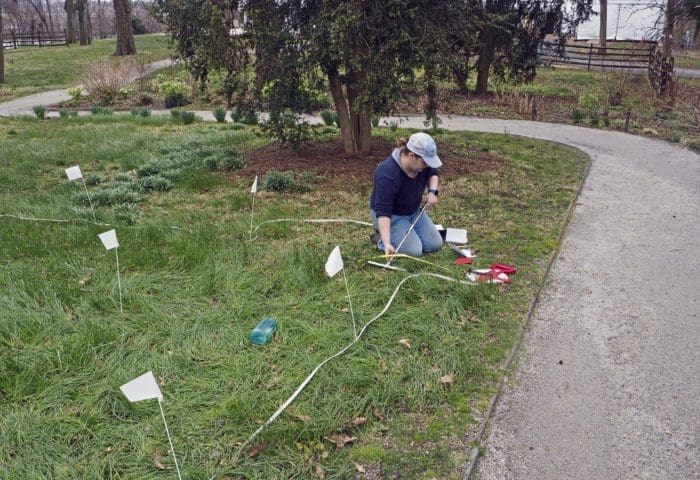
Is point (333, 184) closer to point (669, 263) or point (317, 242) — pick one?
point (317, 242)

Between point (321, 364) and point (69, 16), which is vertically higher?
point (69, 16)

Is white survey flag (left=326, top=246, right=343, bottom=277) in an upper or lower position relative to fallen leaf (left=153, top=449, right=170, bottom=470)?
upper

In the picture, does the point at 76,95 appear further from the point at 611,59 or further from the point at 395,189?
the point at 611,59

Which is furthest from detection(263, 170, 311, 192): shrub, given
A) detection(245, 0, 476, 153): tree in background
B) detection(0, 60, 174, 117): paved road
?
detection(0, 60, 174, 117): paved road

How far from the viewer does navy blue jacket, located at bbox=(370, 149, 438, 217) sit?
15.3ft

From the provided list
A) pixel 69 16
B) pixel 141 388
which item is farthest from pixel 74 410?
pixel 69 16

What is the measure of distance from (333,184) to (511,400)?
440cm

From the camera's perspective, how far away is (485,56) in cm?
1480

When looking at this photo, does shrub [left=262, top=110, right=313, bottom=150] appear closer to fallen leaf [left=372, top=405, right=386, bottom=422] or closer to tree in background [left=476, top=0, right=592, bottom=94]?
fallen leaf [left=372, top=405, right=386, bottom=422]

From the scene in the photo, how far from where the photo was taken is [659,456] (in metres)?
2.76

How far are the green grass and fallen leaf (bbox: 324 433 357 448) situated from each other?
35 mm

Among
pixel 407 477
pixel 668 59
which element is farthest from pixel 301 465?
pixel 668 59

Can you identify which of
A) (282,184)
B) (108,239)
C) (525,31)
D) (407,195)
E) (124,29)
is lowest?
(282,184)

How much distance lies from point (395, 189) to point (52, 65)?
25.1m
